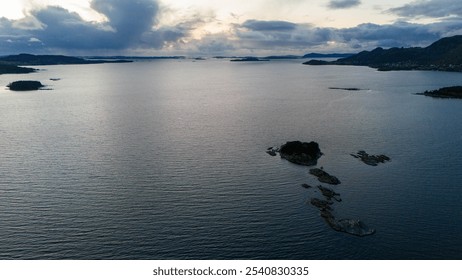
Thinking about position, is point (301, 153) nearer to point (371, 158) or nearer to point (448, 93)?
point (371, 158)

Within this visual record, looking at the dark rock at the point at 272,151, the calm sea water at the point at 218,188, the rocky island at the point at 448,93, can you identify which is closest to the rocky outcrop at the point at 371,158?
the calm sea water at the point at 218,188

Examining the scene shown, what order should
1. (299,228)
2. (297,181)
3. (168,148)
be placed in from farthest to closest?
(168,148) → (297,181) → (299,228)

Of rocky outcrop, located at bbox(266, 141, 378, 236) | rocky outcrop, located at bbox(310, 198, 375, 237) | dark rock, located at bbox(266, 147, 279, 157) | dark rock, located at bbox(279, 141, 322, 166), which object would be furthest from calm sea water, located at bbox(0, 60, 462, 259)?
dark rock, located at bbox(279, 141, 322, 166)

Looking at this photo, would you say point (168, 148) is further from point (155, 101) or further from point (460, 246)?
point (155, 101)

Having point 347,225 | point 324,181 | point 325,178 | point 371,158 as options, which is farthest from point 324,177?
point 347,225

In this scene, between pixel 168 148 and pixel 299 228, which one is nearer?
pixel 299 228

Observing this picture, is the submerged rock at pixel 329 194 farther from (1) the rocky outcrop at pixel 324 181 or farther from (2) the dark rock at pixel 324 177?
(2) the dark rock at pixel 324 177

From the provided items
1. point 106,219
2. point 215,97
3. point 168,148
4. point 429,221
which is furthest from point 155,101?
point 429,221
